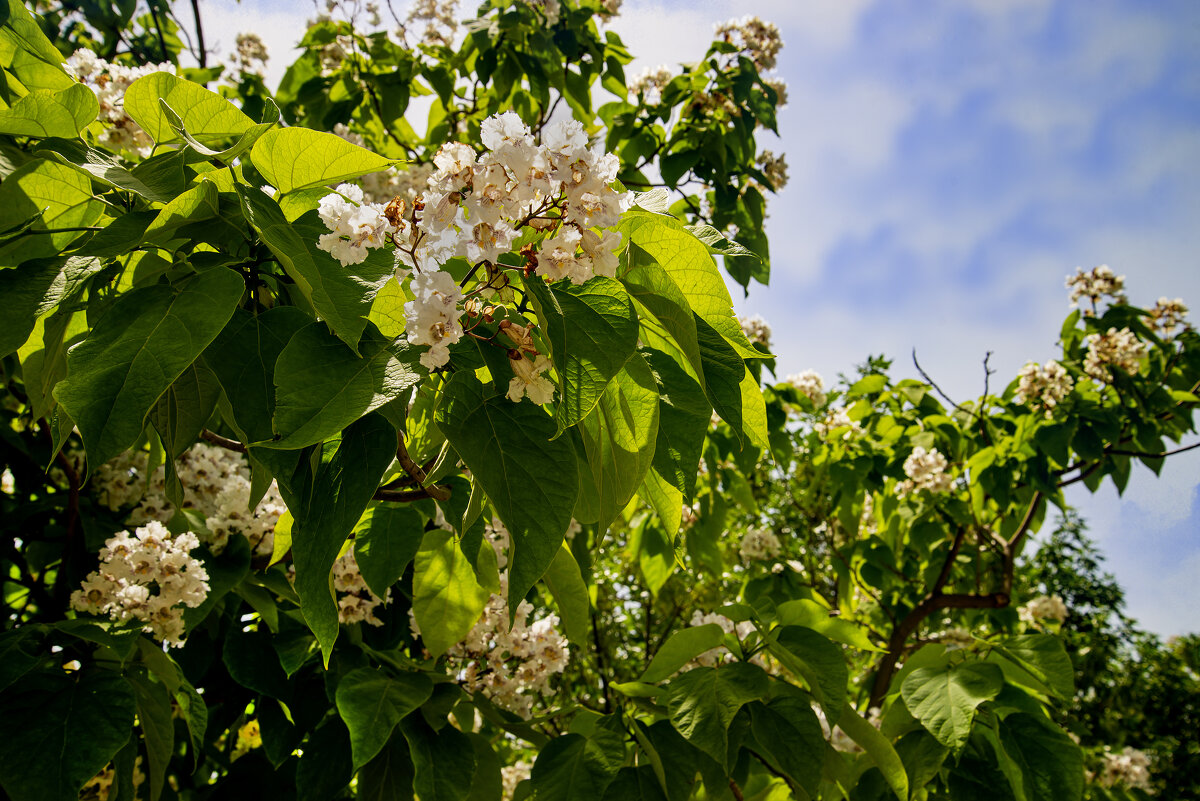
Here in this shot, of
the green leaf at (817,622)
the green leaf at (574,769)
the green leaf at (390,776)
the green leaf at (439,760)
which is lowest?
the green leaf at (390,776)

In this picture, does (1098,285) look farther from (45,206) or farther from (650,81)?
(45,206)

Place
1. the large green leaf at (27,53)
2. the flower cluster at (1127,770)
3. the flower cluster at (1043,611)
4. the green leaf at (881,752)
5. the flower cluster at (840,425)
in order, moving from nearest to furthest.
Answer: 1. the large green leaf at (27,53)
2. the green leaf at (881,752)
3. the flower cluster at (840,425)
4. the flower cluster at (1127,770)
5. the flower cluster at (1043,611)

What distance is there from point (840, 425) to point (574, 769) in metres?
2.99

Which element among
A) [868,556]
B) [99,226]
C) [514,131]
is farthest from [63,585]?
[868,556]

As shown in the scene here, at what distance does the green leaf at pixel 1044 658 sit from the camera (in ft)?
4.78

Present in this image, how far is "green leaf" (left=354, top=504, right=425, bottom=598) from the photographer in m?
1.04

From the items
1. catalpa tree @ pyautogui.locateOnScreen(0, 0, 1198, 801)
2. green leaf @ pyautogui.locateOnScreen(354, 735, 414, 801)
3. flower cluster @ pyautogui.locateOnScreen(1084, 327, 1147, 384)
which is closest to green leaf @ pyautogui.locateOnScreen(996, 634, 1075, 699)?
catalpa tree @ pyautogui.locateOnScreen(0, 0, 1198, 801)

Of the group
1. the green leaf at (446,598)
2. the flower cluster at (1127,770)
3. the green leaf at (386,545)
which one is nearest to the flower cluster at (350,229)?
the green leaf at (386,545)

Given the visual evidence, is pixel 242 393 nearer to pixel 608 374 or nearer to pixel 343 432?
pixel 343 432

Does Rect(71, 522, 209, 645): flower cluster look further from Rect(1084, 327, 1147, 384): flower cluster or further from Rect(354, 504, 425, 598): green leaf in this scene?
Rect(1084, 327, 1147, 384): flower cluster

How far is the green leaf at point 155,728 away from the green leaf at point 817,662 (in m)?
0.98

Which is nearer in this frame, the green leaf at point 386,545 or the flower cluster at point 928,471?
the green leaf at point 386,545

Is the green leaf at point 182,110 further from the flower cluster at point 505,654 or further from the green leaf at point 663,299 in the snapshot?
the flower cluster at point 505,654

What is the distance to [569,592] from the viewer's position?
1.18m
